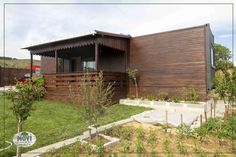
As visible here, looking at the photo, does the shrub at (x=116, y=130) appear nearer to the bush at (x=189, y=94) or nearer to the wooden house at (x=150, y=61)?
the wooden house at (x=150, y=61)

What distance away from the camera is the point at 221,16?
10.9 m

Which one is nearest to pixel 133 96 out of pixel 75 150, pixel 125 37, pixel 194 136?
pixel 125 37

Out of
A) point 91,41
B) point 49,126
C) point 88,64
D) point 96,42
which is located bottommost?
point 49,126

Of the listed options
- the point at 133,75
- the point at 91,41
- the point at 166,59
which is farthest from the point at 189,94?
the point at 91,41

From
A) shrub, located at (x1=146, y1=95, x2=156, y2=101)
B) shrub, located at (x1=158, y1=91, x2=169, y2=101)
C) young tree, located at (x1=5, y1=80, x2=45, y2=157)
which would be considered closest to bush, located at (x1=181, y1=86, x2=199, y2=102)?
shrub, located at (x1=158, y1=91, x2=169, y2=101)

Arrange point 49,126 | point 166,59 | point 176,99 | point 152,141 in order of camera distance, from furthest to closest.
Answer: point 166,59
point 176,99
point 49,126
point 152,141

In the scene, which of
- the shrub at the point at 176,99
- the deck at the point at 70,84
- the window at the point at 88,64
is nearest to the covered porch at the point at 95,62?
the deck at the point at 70,84

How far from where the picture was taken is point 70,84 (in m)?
12.8

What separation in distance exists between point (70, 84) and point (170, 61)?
5814mm

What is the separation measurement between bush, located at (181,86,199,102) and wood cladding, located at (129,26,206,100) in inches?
9.1

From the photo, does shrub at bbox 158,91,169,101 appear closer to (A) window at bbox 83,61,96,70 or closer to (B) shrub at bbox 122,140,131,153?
(A) window at bbox 83,61,96,70

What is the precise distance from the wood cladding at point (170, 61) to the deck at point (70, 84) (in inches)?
34.2

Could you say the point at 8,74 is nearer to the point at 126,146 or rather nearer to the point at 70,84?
the point at 70,84

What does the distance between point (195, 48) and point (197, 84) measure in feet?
6.05
